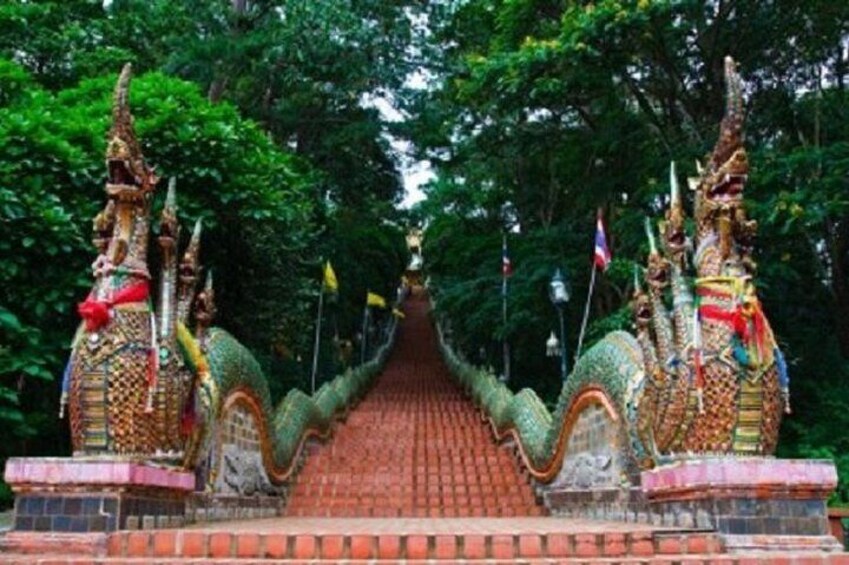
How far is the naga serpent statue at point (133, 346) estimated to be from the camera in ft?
18.9

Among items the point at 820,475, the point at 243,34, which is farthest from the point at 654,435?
the point at 243,34

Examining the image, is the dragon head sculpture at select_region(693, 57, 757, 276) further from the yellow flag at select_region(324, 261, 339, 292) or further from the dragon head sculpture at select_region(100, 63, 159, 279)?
the yellow flag at select_region(324, 261, 339, 292)

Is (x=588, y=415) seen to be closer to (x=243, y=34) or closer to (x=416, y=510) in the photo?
(x=416, y=510)

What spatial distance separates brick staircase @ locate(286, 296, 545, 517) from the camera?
9852mm

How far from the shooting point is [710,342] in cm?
588

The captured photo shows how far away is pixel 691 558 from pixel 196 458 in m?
3.96

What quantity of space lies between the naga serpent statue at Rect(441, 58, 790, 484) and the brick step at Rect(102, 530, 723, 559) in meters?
0.96

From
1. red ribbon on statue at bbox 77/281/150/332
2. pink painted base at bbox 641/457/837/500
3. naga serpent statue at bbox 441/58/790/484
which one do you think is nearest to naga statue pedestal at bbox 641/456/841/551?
pink painted base at bbox 641/457/837/500

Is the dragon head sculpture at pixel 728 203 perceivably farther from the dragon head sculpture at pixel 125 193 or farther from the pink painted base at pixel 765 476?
the dragon head sculpture at pixel 125 193

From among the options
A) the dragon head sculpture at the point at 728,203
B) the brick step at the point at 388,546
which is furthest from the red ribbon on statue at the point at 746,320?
the brick step at the point at 388,546

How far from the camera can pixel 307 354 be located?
20.1 meters

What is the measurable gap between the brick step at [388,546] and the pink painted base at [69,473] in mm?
479

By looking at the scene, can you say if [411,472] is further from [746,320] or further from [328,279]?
[328,279]

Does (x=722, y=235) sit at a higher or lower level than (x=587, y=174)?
lower
